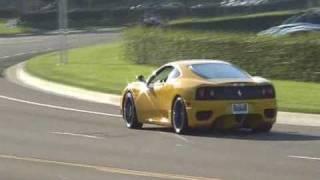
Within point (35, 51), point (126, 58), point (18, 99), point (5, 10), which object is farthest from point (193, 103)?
point (5, 10)

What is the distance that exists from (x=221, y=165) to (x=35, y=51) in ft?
133

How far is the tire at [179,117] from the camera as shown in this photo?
18.5 metres

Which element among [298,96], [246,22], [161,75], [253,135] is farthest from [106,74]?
[246,22]

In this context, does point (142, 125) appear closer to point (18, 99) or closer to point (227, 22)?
point (18, 99)

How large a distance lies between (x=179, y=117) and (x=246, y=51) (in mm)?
13310

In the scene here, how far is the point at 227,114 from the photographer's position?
1828cm

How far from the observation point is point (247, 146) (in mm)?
16516

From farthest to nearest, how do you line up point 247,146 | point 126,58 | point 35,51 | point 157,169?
point 35,51 → point 126,58 → point 247,146 → point 157,169

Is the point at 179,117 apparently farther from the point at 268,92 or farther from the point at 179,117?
the point at 268,92

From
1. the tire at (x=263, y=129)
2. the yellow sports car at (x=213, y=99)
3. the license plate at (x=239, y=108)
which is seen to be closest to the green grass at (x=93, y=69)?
the yellow sports car at (x=213, y=99)

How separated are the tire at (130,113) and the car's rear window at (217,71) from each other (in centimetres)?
199

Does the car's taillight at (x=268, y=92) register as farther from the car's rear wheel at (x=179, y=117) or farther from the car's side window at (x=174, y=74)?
the car's side window at (x=174, y=74)

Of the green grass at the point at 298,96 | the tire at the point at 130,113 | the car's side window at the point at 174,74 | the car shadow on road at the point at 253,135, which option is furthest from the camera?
the green grass at the point at 298,96

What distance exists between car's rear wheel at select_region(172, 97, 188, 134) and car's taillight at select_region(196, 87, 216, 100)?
0.38 m
